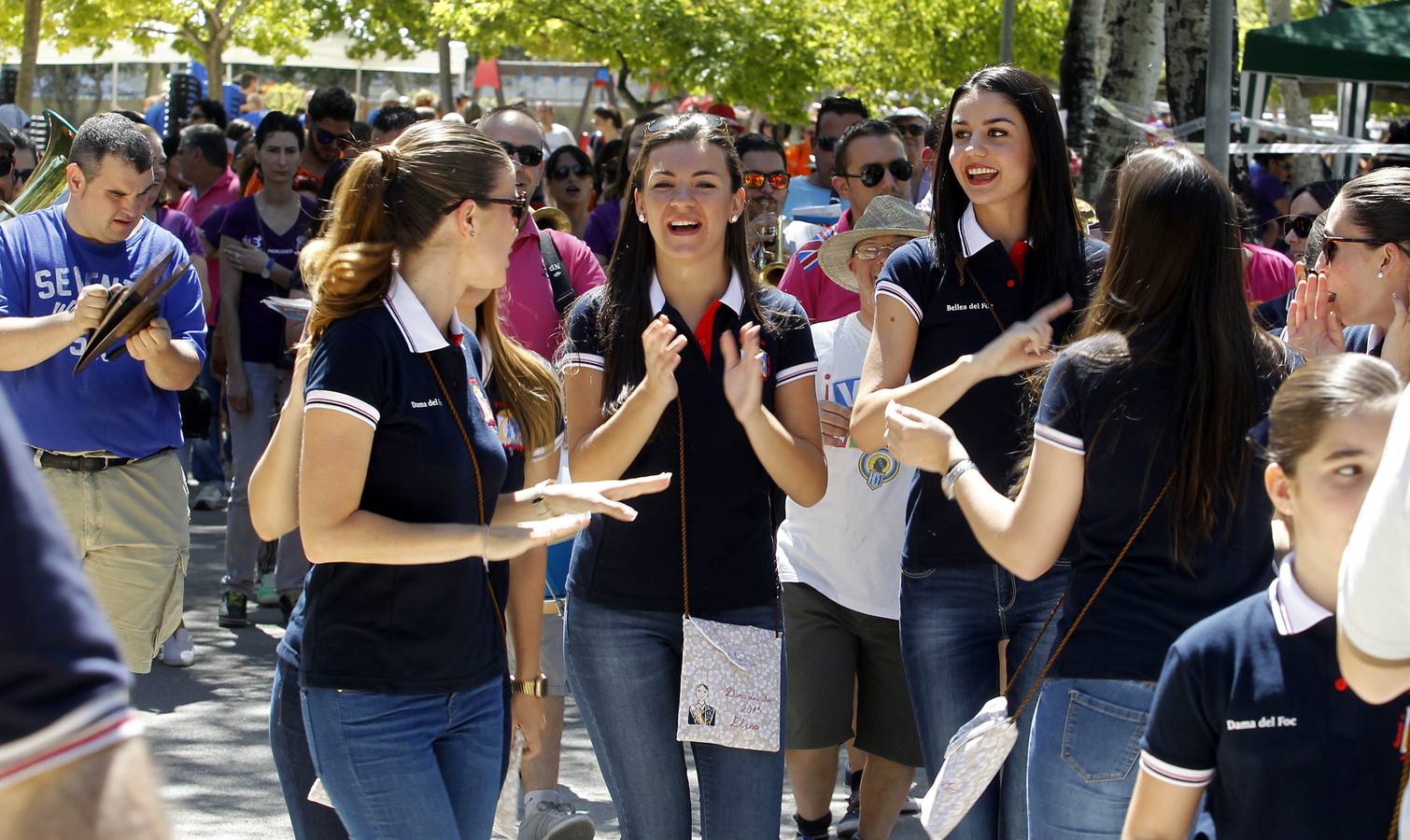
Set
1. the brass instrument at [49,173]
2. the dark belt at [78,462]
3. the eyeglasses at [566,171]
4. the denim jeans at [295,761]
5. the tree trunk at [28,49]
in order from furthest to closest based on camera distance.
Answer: the tree trunk at [28,49] → the eyeglasses at [566,171] → the brass instrument at [49,173] → the dark belt at [78,462] → the denim jeans at [295,761]

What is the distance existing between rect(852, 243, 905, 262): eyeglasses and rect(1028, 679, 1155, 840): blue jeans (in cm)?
235

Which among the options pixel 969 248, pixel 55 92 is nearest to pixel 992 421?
pixel 969 248

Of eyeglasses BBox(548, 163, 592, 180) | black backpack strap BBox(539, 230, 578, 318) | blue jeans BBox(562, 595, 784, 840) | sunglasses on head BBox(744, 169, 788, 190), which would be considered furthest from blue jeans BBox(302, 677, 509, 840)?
eyeglasses BBox(548, 163, 592, 180)

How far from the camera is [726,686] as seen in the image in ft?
12.2

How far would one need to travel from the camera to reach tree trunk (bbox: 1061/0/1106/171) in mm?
11094

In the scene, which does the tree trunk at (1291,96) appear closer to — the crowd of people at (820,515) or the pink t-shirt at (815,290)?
the pink t-shirt at (815,290)

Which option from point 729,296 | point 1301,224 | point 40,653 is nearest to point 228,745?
point 729,296

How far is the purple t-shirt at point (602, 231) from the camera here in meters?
8.60

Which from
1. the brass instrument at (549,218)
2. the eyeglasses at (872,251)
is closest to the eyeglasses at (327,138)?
the brass instrument at (549,218)

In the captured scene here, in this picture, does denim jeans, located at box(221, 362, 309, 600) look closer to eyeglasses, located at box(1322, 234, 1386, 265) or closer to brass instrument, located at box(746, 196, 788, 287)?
brass instrument, located at box(746, 196, 788, 287)

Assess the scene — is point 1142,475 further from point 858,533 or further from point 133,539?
point 133,539

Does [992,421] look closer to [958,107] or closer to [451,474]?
[958,107]

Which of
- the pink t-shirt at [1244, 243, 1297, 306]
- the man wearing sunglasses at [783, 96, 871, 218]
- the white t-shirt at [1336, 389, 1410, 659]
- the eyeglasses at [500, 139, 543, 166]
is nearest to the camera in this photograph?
the white t-shirt at [1336, 389, 1410, 659]

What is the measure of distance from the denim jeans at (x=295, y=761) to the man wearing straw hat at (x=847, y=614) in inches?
69.7
